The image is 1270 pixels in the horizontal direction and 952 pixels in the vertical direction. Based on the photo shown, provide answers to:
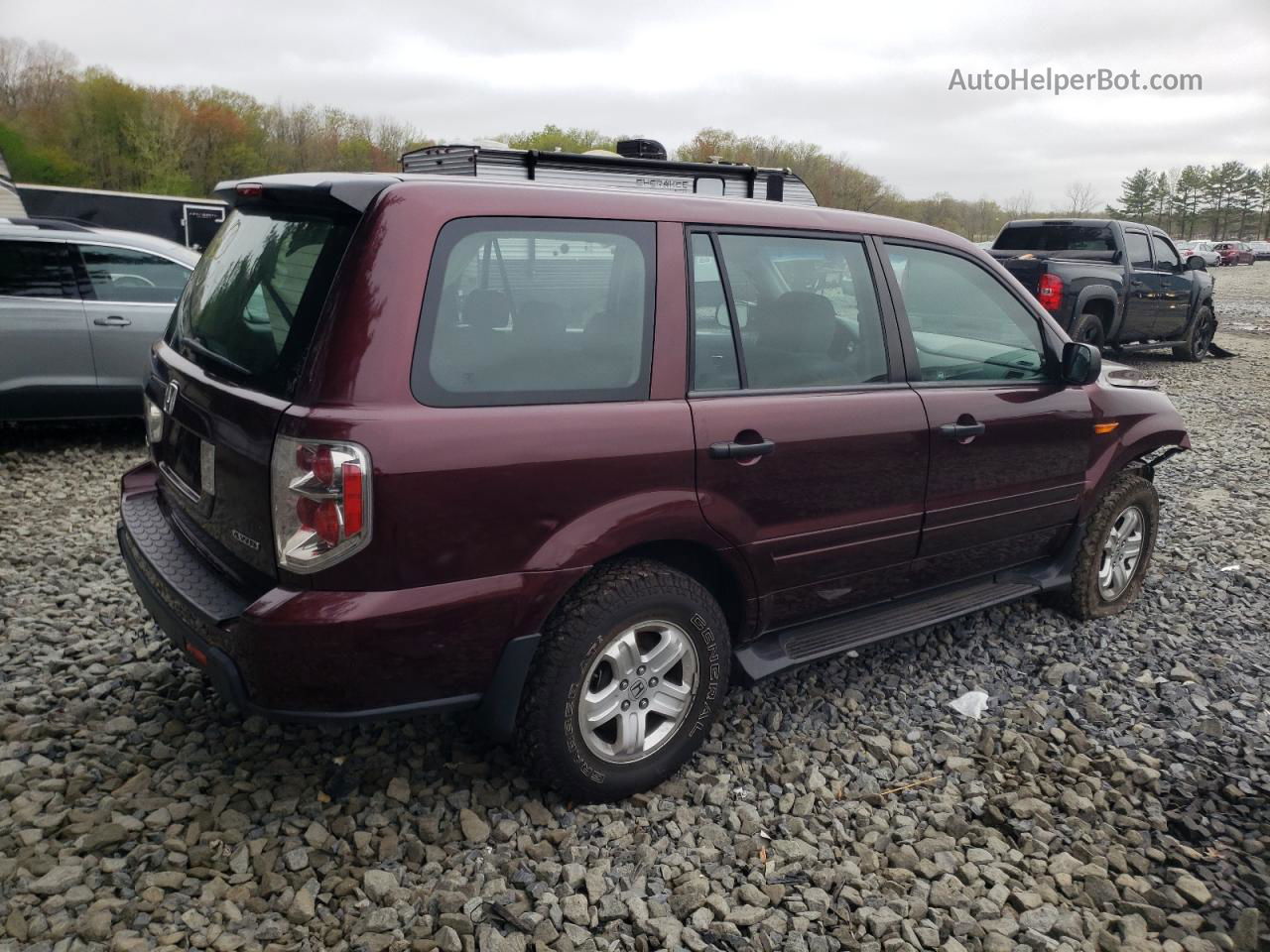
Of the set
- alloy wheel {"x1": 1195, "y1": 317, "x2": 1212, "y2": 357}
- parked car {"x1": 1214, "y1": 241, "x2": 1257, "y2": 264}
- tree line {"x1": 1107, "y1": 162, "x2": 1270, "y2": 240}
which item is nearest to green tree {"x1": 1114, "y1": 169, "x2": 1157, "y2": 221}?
tree line {"x1": 1107, "y1": 162, "x2": 1270, "y2": 240}

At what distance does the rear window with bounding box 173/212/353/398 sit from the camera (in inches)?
98.7

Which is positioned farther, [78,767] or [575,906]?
[78,767]

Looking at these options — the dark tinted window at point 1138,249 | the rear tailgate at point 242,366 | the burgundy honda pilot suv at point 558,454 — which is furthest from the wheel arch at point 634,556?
the dark tinted window at point 1138,249

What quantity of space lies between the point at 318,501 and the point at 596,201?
119 cm

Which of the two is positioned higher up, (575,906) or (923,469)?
(923,469)

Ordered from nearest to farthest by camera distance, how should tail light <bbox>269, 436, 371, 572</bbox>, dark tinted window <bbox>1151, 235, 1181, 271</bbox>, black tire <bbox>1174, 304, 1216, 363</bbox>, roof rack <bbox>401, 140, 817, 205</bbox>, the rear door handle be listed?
1. tail light <bbox>269, 436, 371, 572</bbox>
2. the rear door handle
3. roof rack <bbox>401, 140, 817, 205</bbox>
4. dark tinted window <bbox>1151, 235, 1181, 271</bbox>
5. black tire <bbox>1174, 304, 1216, 363</bbox>

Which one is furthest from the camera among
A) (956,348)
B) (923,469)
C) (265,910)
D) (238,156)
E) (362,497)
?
(238,156)

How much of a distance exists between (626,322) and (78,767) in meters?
2.20

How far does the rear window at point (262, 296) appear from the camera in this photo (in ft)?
8.22

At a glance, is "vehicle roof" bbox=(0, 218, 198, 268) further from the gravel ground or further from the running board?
the running board

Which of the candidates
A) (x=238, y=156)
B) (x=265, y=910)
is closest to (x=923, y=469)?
(x=265, y=910)

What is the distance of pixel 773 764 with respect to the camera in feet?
10.6

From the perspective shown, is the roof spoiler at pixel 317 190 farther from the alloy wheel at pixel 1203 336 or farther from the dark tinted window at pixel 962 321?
the alloy wheel at pixel 1203 336

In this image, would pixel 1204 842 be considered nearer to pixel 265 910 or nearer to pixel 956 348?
pixel 956 348
